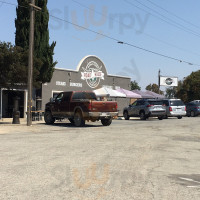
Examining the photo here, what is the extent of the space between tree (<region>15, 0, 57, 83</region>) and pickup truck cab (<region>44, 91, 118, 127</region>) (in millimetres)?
6877

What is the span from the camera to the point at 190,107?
3522 centimetres

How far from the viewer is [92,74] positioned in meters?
34.7

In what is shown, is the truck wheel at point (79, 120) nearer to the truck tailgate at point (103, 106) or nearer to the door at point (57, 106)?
the truck tailgate at point (103, 106)

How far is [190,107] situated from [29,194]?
1270 inches

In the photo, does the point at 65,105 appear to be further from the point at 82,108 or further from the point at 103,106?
the point at 103,106

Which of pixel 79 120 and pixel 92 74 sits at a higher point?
pixel 92 74

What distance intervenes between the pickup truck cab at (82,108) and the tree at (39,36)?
6.88 metres

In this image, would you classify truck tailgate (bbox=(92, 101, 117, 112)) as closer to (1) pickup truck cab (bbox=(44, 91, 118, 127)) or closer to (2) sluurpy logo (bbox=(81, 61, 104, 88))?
(1) pickup truck cab (bbox=(44, 91, 118, 127))

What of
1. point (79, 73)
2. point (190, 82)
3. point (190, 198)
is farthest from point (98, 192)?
point (190, 82)

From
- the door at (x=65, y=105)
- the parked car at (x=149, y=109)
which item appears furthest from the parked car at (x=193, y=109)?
the door at (x=65, y=105)

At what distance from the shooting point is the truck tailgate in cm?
1785

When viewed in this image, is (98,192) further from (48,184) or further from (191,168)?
(191,168)

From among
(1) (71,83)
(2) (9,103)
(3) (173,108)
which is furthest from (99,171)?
(1) (71,83)

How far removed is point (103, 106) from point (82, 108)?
1.19 m
